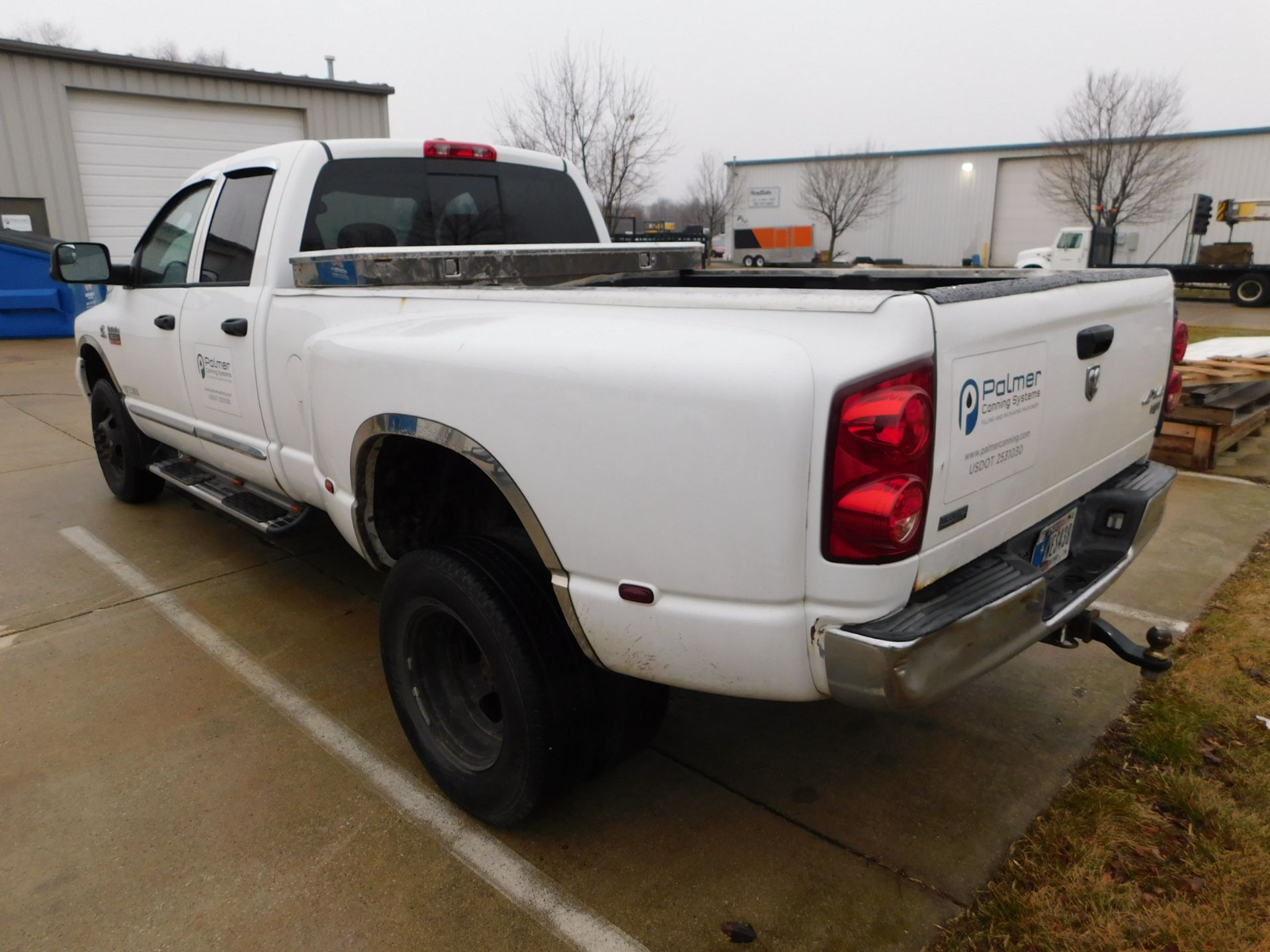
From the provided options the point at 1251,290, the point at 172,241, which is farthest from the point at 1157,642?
the point at 1251,290

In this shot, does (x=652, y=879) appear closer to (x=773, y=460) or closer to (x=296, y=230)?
(x=773, y=460)

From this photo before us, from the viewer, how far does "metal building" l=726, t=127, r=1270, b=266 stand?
33.5 metres

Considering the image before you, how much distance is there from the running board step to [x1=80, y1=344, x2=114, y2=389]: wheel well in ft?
3.34

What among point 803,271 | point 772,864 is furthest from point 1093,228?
point 772,864

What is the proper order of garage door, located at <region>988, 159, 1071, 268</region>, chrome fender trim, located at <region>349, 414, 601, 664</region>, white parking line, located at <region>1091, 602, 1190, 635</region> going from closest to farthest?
chrome fender trim, located at <region>349, 414, 601, 664</region>, white parking line, located at <region>1091, 602, 1190, 635</region>, garage door, located at <region>988, 159, 1071, 268</region>

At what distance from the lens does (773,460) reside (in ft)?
5.66

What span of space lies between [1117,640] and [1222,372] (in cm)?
494

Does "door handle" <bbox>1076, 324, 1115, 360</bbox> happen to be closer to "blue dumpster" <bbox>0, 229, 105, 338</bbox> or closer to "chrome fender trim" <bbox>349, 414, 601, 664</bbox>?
"chrome fender trim" <bbox>349, 414, 601, 664</bbox>

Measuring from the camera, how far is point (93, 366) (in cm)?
546

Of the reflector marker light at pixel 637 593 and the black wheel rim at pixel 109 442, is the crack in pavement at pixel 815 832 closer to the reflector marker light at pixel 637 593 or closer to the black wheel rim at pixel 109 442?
the reflector marker light at pixel 637 593

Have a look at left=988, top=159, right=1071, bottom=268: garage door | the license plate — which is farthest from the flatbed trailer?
the license plate

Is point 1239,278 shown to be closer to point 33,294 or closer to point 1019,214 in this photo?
point 1019,214

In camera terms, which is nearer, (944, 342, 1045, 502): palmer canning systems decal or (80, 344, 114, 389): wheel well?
(944, 342, 1045, 502): palmer canning systems decal

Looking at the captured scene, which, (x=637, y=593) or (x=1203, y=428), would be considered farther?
(x=1203, y=428)
